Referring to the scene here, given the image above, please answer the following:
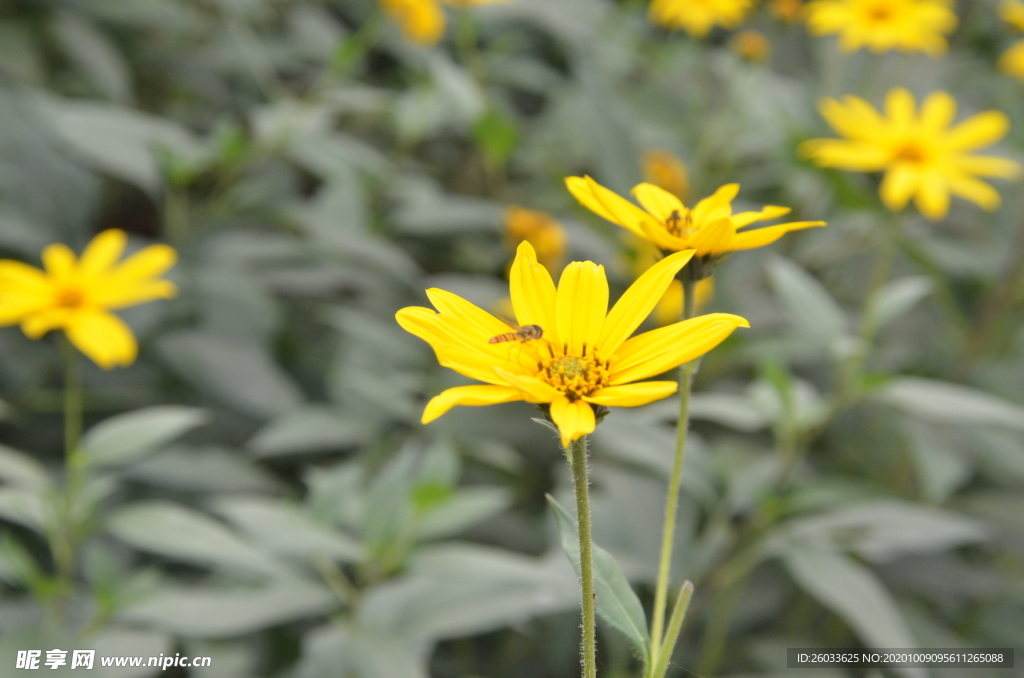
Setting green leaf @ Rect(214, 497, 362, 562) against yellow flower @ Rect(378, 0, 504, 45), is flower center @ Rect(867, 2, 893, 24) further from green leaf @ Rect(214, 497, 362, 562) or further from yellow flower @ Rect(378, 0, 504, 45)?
green leaf @ Rect(214, 497, 362, 562)

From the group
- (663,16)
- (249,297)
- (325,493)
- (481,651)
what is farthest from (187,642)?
(663,16)

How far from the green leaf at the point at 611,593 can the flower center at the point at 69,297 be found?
980 mm

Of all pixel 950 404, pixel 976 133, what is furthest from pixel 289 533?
pixel 976 133

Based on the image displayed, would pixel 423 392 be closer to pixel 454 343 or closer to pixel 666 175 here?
pixel 666 175

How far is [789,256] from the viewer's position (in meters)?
1.67

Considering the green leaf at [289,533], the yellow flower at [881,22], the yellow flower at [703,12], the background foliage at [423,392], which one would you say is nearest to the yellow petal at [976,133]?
the background foliage at [423,392]

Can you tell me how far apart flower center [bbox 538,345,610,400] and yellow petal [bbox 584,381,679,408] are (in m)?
0.03

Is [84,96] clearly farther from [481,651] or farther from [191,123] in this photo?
[481,651]

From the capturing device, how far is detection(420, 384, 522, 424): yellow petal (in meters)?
0.40

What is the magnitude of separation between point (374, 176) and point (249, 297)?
0.40 metres

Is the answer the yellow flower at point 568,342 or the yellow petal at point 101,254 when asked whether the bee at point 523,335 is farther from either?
Answer: the yellow petal at point 101,254

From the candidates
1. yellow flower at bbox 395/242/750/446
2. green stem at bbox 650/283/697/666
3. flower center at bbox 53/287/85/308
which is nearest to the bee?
yellow flower at bbox 395/242/750/446

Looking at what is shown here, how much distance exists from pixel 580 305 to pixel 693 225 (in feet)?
0.42

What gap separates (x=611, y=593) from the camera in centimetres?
48
